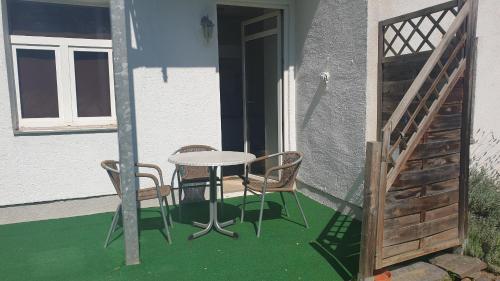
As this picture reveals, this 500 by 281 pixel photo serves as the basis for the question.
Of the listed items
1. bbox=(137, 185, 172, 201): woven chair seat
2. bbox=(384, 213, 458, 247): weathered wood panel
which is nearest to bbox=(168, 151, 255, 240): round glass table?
bbox=(137, 185, 172, 201): woven chair seat

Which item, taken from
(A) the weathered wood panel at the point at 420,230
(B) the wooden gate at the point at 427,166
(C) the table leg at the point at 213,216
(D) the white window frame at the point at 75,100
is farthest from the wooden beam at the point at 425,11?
(D) the white window frame at the point at 75,100

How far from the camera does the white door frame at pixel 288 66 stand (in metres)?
5.48

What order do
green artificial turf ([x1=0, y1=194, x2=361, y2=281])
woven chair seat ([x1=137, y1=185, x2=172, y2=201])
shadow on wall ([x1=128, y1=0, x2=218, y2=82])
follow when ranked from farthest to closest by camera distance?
1. shadow on wall ([x1=128, y1=0, x2=218, y2=82])
2. woven chair seat ([x1=137, y1=185, x2=172, y2=201])
3. green artificial turf ([x1=0, y1=194, x2=361, y2=281])

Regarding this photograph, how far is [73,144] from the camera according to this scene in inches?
182

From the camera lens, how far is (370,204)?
2.75m

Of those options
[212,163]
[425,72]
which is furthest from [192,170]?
[425,72]

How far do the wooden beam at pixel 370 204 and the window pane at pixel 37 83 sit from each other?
386cm

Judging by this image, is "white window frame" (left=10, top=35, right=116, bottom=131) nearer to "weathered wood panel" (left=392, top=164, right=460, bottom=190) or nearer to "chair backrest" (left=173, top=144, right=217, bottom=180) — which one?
"chair backrest" (left=173, top=144, right=217, bottom=180)

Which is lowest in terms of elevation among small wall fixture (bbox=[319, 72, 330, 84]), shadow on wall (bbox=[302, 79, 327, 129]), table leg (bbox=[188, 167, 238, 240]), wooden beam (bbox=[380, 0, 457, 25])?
table leg (bbox=[188, 167, 238, 240])

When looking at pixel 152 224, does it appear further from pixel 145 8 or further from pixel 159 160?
pixel 145 8

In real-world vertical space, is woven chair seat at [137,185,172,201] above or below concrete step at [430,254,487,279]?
above

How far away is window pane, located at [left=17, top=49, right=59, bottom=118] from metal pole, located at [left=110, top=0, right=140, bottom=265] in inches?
76.0

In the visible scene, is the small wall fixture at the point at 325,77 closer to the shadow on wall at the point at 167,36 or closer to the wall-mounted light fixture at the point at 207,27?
the shadow on wall at the point at 167,36

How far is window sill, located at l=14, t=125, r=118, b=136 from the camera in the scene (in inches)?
174
